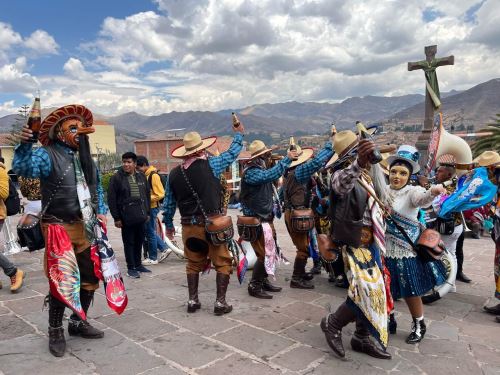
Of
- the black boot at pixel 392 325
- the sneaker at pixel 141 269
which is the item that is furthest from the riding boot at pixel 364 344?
the sneaker at pixel 141 269

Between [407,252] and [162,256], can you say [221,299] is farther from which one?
[162,256]

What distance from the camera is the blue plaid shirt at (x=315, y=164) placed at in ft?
14.9

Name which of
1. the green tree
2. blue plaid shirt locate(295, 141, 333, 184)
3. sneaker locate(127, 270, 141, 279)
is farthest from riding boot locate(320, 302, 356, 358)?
the green tree

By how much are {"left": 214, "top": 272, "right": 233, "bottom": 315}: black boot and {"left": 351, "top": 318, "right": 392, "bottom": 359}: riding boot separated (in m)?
1.43

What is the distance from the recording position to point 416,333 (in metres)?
3.67

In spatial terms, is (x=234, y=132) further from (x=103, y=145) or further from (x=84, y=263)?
(x=103, y=145)

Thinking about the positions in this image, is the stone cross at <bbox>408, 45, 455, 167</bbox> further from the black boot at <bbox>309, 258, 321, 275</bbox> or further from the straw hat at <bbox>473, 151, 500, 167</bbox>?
the straw hat at <bbox>473, 151, 500, 167</bbox>

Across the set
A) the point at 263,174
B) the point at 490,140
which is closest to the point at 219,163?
the point at 263,174

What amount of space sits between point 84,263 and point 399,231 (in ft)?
9.12

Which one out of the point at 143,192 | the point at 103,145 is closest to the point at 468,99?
the point at 103,145

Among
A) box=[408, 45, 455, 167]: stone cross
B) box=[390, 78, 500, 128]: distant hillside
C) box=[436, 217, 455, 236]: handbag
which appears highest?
box=[390, 78, 500, 128]: distant hillside

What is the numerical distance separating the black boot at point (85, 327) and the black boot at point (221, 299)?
116 centimetres

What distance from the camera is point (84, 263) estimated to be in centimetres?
358

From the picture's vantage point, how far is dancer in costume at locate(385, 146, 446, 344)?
3568 mm
